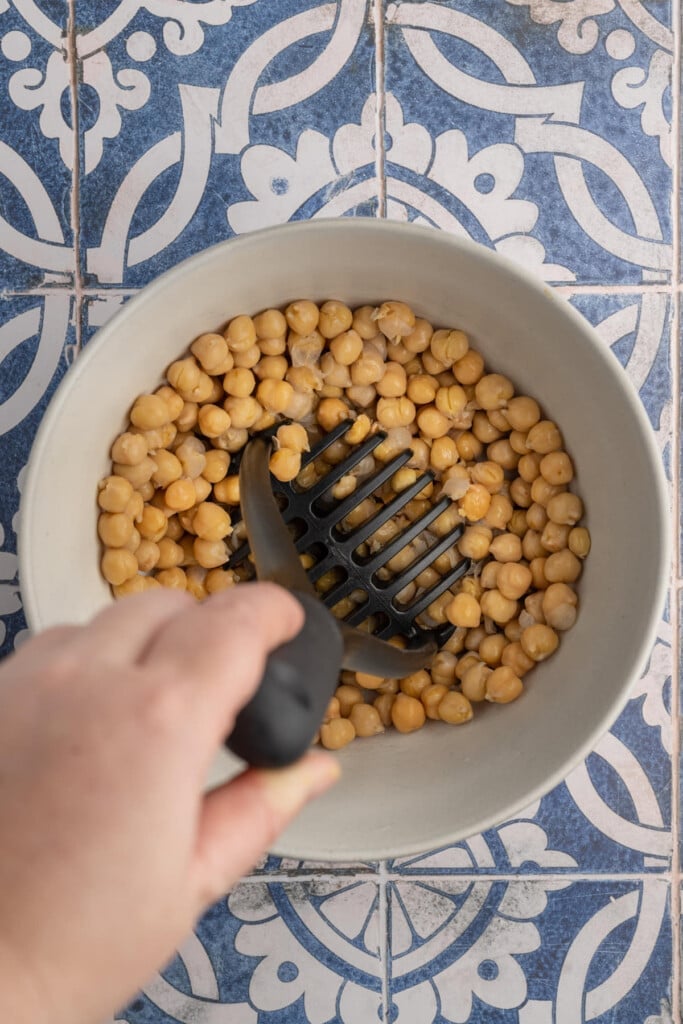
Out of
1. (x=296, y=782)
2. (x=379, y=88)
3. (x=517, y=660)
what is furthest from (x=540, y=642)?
(x=379, y=88)

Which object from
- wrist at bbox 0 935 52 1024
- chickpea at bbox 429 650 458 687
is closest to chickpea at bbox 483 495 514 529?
chickpea at bbox 429 650 458 687

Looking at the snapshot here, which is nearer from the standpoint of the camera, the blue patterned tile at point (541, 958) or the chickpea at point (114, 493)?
the chickpea at point (114, 493)

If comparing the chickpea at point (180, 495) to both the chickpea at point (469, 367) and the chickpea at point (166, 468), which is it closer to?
the chickpea at point (166, 468)

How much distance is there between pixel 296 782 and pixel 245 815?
3 centimetres

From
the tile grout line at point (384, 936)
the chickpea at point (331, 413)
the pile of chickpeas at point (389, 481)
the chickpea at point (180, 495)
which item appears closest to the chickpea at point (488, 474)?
the pile of chickpeas at point (389, 481)

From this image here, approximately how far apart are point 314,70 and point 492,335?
261mm

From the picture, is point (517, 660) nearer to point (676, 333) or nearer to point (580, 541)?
point (580, 541)

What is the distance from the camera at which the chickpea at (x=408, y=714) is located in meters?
0.69

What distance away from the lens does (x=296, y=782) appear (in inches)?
14.3

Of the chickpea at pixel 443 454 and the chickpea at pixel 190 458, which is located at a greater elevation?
the chickpea at pixel 443 454

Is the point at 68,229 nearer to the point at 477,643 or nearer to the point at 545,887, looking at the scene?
the point at 477,643

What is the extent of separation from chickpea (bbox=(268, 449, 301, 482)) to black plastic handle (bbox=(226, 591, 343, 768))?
11.0 inches

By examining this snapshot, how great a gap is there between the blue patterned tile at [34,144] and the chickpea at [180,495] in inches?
8.0

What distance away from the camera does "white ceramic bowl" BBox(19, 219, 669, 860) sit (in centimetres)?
58
